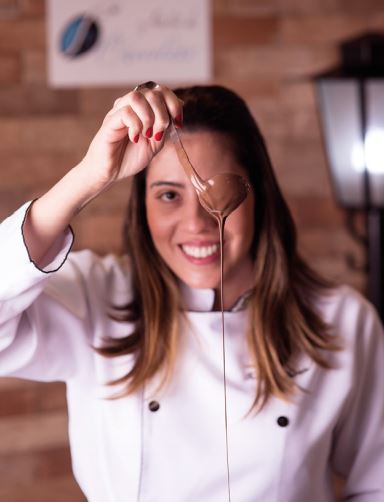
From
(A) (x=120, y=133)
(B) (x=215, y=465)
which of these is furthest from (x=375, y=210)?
(A) (x=120, y=133)

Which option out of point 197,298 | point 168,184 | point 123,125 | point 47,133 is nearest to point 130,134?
point 123,125

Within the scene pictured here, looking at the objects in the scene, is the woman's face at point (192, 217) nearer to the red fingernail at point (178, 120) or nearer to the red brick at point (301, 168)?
the red fingernail at point (178, 120)

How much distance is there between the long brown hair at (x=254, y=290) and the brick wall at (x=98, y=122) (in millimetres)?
677

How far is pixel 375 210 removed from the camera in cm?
167

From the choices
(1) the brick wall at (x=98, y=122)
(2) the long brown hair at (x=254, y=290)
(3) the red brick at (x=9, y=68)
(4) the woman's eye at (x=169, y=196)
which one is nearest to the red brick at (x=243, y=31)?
(1) the brick wall at (x=98, y=122)

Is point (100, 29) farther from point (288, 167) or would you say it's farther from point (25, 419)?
point (25, 419)

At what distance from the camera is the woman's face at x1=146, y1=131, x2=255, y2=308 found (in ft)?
3.55

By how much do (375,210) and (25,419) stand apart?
0.95 meters

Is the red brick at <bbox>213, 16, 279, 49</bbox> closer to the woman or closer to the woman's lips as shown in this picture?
the woman

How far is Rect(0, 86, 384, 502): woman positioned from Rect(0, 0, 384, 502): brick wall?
0.62 meters

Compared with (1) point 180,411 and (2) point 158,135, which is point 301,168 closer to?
(1) point 180,411

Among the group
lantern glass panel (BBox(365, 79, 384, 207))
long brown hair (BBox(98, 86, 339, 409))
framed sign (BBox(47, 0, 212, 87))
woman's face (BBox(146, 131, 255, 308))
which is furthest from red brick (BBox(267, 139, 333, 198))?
woman's face (BBox(146, 131, 255, 308))

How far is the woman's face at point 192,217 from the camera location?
1.08m

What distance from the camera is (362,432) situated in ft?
4.14
